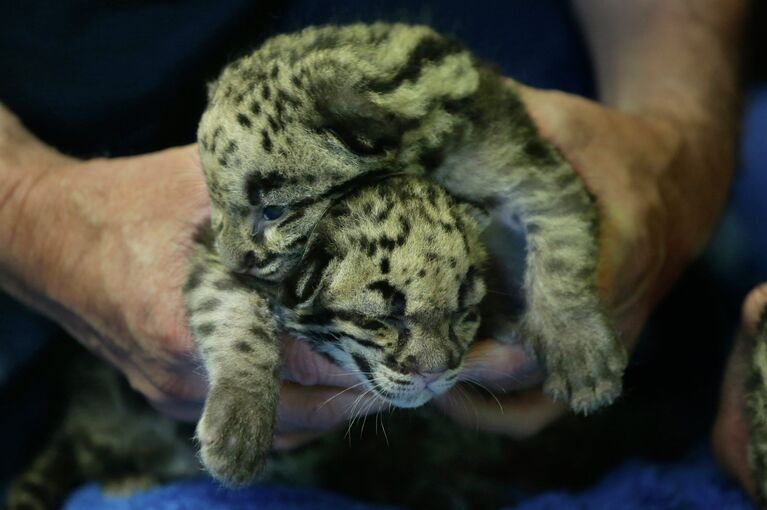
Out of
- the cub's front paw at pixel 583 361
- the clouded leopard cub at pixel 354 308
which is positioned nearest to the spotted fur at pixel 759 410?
the cub's front paw at pixel 583 361

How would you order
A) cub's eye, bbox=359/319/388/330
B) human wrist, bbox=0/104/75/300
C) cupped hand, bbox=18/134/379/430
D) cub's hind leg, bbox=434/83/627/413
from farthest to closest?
human wrist, bbox=0/104/75/300 → cupped hand, bbox=18/134/379/430 → cub's hind leg, bbox=434/83/627/413 → cub's eye, bbox=359/319/388/330

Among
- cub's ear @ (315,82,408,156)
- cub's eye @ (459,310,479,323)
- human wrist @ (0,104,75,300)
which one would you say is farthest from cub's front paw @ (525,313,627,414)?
human wrist @ (0,104,75,300)

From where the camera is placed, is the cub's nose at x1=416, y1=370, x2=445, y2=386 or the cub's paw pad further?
the cub's paw pad

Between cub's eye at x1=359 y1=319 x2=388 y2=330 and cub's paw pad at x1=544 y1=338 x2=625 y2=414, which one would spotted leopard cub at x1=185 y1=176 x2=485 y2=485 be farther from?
cub's paw pad at x1=544 y1=338 x2=625 y2=414

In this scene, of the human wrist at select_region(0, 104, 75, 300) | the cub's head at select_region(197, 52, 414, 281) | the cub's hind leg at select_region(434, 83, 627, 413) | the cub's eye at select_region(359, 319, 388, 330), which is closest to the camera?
the cub's head at select_region(197, 52, 414, 281)

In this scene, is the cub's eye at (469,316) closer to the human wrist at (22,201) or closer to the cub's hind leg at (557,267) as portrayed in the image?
the cub's hind leg at (557,267)

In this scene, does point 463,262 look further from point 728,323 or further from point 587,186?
point 728,323

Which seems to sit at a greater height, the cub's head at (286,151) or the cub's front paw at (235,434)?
the cub's head at (286,151)
